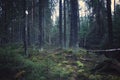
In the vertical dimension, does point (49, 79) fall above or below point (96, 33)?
below

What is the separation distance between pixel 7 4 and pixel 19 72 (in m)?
15.0

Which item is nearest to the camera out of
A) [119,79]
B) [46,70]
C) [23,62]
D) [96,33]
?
[119,79]

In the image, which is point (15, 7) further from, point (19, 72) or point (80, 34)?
point (80, 34)

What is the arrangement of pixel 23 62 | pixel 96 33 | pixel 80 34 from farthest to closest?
1. pixel 80 34
2. pixel 96 33
3. pixel 23 62

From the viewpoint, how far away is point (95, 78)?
12742mm

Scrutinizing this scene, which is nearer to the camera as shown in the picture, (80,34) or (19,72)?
(19,72)

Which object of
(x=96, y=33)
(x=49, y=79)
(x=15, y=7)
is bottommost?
(x=49, y=79)

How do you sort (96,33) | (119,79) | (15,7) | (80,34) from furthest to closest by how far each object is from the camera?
1. (80,34)
2. (96,33)
3. (15,7)
4. (119,79)

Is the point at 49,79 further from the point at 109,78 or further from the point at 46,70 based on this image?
the point at 109,78

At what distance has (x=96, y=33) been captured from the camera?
35781 mm

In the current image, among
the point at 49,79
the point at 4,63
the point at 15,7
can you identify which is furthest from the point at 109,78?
the point at 15,7

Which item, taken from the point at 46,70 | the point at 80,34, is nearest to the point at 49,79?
the point at 46,70

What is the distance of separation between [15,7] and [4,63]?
1277 cm

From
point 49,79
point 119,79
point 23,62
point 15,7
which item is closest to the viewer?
point 119,79
